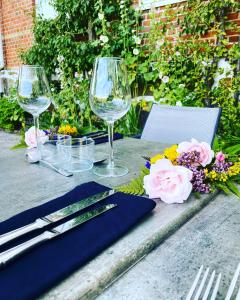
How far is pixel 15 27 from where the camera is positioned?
20.5 ft

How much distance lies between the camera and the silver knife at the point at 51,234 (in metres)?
0.48

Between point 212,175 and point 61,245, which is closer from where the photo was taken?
point 61,245

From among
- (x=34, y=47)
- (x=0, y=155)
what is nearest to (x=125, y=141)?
(x=0, y=155)

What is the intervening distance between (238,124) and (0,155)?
7.69 feet

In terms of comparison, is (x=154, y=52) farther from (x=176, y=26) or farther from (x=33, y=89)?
(x=33, y=89)

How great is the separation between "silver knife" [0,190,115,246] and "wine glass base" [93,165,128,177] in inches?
7.2

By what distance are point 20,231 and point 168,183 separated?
36cm

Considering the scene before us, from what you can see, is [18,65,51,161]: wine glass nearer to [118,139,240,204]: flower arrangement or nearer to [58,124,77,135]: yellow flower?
[58,124,77,135]: yellow flower

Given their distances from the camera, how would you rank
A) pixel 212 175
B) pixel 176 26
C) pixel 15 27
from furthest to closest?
1. pixel 15 27
2. pixel 176 26
3. pixel 212 175

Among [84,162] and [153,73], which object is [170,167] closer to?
[84,162]

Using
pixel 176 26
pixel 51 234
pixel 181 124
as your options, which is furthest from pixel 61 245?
pixel 176 26

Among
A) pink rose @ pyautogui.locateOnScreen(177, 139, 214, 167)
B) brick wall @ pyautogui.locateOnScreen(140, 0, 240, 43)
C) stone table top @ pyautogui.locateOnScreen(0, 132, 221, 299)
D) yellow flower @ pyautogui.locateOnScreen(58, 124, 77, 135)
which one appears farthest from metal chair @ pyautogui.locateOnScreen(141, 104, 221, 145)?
brick wall @ pyautogui.locateOnScreen(140, 0, 240, 43)

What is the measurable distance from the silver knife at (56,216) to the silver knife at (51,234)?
0.08ft

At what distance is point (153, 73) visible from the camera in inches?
138
